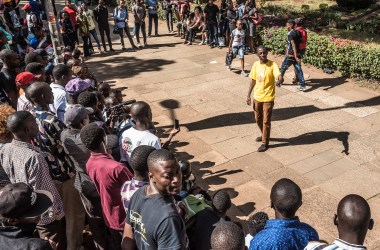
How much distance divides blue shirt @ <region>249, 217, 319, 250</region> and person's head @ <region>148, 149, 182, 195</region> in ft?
2.36

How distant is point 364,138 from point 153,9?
10.1 metres

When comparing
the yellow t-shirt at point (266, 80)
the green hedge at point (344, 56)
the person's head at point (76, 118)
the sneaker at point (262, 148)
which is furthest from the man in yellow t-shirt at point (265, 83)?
the green hedge at point (344, 56)

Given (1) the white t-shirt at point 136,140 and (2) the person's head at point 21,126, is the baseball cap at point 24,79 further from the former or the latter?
(1) the white t-shirt at point 136,140

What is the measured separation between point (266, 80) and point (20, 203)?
4758 millimetres

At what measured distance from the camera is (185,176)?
4.44 metres

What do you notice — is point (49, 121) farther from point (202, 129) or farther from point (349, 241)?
point (202, 129)

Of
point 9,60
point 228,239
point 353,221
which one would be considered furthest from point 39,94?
point 353,221

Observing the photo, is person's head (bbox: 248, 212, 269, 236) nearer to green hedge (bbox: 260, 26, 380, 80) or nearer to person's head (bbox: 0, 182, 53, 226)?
person's head (bbox: 0, 182, 53, 226)

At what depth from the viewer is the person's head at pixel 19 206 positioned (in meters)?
2.52

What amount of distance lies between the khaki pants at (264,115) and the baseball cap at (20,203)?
4.58 m

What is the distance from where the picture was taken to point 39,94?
4355 mm

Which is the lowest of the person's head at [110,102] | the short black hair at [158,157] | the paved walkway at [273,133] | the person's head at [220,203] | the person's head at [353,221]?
the paved walkway at [273,133]

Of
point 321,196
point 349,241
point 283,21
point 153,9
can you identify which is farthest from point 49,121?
point 283,21

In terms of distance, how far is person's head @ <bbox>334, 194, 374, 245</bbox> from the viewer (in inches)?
97.4
